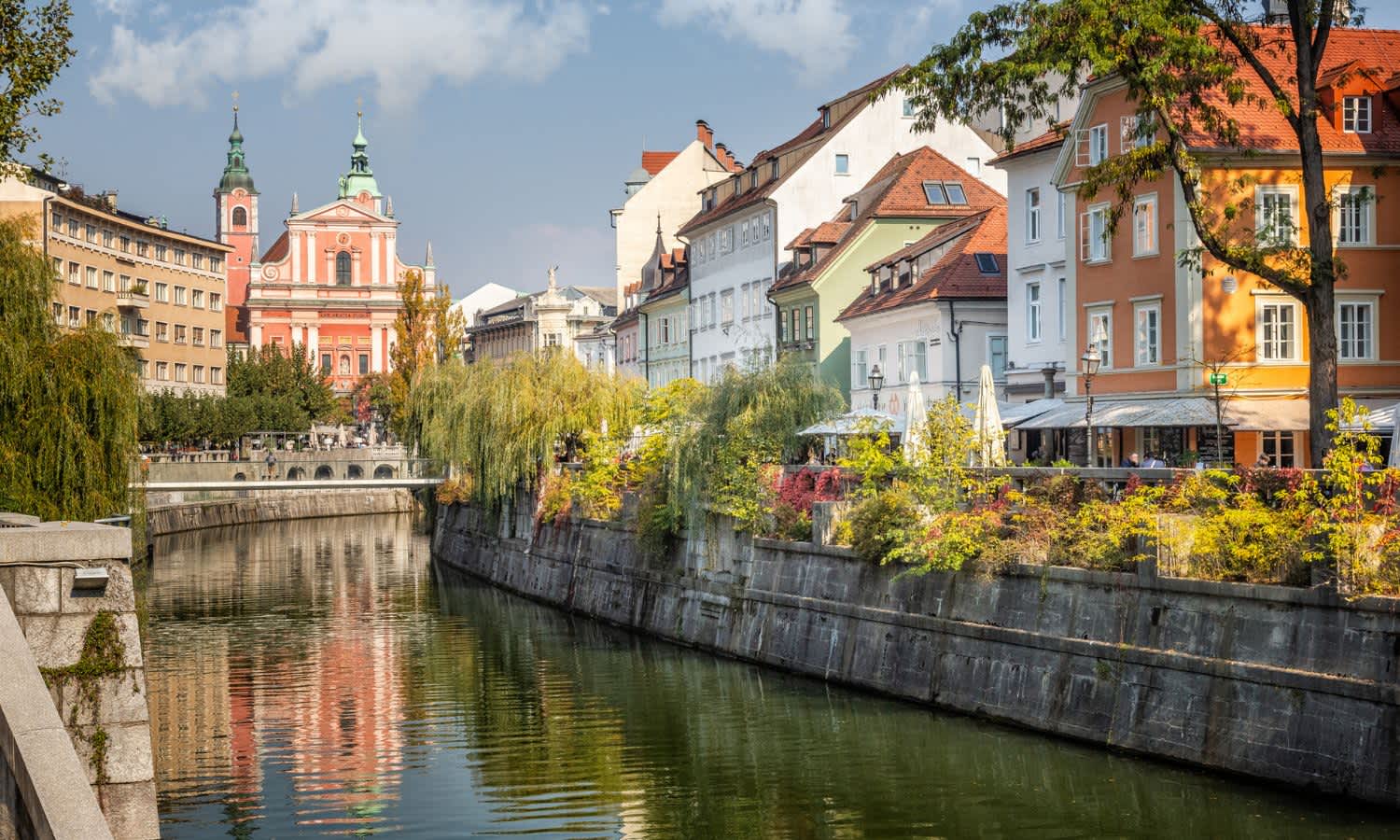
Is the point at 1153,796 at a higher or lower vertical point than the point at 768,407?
lower

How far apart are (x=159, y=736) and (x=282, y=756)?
2.65 meters

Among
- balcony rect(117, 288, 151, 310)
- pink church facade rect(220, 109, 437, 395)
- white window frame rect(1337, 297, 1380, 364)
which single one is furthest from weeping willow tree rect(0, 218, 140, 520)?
pink church facade rect(220, 109, 437, 395)

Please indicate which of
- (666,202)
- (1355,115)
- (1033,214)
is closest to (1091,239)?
(1033,214)

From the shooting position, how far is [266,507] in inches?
3479

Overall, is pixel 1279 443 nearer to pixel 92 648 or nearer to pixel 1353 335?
pixel 1353 335

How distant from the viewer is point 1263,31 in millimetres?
37625

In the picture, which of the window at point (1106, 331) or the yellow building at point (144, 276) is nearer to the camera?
the window at point (1106, 331)

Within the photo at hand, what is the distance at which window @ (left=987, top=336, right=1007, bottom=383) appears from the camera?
166 ft

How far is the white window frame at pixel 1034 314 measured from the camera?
151ft

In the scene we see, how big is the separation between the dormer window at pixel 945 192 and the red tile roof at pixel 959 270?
3.49 meters

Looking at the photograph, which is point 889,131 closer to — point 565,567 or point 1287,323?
point 565,567

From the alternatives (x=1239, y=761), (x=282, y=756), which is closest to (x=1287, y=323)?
(x=1239, y=761)

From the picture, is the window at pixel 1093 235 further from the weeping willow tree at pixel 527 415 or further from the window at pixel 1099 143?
the weeping willow tree at pixel 527 415

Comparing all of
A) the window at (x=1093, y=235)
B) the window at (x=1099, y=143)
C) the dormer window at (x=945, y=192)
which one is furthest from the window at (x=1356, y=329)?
the dormer window at (x=945, y=192)
